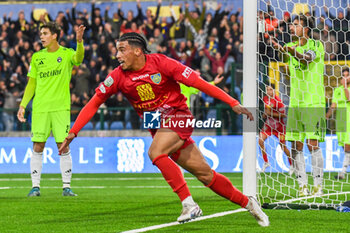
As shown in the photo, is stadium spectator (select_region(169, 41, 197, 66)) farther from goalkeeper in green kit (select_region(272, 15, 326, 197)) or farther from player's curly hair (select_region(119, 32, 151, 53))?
player's curly hair (select_region(119, 32, 151, 53))

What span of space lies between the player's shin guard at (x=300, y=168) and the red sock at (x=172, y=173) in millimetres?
3556

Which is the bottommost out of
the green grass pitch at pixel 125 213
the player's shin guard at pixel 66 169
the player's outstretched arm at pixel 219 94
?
the green grass pitch at pixel 125 213

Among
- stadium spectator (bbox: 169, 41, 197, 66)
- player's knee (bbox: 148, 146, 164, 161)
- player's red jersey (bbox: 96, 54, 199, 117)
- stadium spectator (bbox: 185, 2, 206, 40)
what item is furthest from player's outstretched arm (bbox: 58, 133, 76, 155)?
stadium spectator (bbox: 185, 2, 206, 40)

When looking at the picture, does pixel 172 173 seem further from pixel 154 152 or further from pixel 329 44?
pixel 329 44

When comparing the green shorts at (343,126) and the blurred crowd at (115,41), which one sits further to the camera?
the blurred crowd at (115,41)

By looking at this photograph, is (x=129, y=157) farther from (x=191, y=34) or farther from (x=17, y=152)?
(x=191, y=34)

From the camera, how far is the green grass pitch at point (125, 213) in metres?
5.98

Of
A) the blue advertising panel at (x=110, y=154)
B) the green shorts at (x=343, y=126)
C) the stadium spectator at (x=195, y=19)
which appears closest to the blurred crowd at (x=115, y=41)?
the stadium spectator at (x=195, y=19)

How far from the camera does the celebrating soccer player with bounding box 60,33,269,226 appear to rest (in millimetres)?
5719

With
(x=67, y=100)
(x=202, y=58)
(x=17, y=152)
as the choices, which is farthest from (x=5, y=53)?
(x=67, y=100)

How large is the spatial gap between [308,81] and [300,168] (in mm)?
1162

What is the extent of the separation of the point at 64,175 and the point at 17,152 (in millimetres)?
6043

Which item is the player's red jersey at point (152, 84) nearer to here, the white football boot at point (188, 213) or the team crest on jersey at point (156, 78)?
the team crest on jersey at point (156, 78)

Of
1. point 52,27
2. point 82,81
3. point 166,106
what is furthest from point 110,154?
point 166,106
